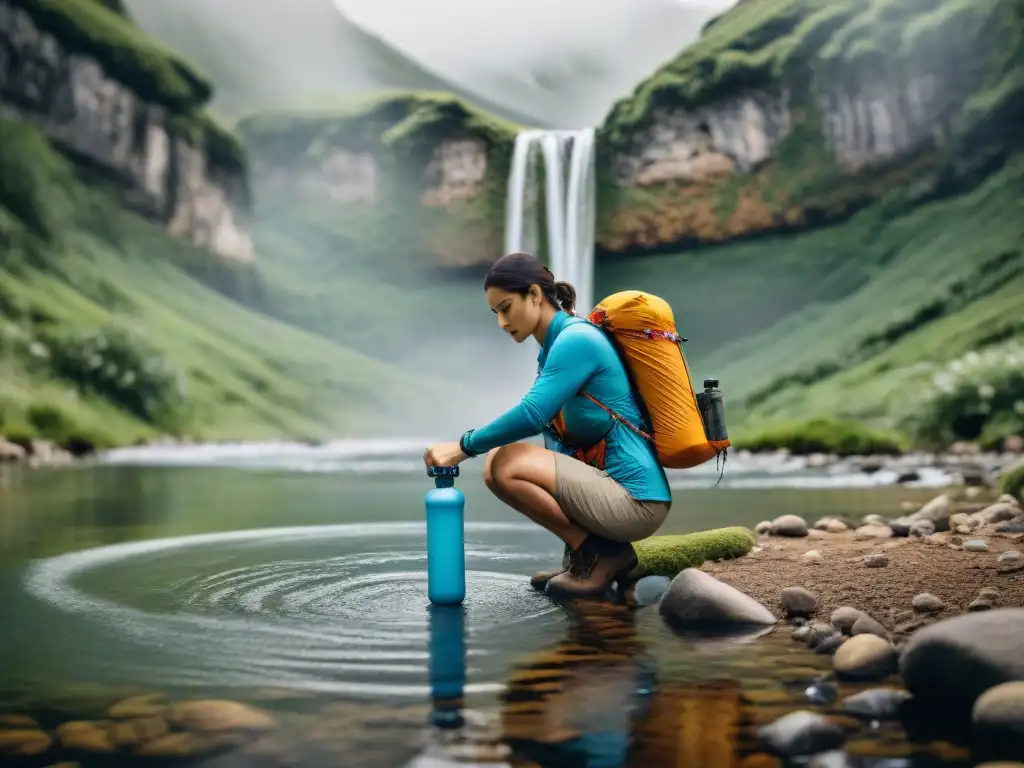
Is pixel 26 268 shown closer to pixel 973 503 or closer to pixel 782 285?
pixel 782 285

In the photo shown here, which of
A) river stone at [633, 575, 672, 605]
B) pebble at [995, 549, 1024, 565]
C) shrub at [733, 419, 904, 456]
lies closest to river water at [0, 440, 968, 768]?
river stone at [633, 575, 672, 605]

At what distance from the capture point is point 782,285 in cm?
10756

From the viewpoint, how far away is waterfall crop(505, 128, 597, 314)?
3656 inches

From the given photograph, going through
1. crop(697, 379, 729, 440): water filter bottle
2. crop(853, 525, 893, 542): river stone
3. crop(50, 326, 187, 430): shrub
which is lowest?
crop(853, 525, 893, 542): river stone

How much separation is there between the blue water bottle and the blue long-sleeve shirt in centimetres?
32

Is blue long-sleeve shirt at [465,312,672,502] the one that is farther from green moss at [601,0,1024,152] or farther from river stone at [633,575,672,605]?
green moss at [601,0,1024,152]

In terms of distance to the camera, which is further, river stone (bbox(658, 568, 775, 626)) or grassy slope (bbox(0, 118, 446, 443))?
grassy slope (bbox(0, 118, 446, 443))

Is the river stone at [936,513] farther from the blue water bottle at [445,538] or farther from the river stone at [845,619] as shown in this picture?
the blue water bottle at [445,538]

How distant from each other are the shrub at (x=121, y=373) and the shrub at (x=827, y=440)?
136 ft

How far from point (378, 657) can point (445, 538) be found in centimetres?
139

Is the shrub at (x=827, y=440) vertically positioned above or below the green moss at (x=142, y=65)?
below

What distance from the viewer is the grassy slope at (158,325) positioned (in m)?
74.9

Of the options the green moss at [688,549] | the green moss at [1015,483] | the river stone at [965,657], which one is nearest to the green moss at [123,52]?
the green moss at [1015,483]

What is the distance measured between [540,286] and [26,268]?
8789 centimetres
